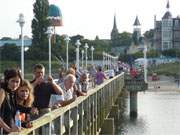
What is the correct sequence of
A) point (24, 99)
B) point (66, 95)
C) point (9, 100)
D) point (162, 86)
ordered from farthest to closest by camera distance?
1. point (162, 86)
2. point (66, 95)
3. point (24, 99)
4. point (9, 100)

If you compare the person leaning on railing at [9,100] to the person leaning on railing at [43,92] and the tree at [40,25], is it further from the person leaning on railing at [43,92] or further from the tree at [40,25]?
the tree at [40,25]

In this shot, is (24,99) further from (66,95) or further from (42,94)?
(66,95)

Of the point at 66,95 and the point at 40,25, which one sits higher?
the point at 40,25

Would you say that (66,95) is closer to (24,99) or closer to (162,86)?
(24,99)

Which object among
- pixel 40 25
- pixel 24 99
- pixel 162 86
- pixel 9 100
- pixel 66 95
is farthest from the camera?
pixel 40 25

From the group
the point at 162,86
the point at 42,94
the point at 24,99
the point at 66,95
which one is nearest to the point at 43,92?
the point at 42,94

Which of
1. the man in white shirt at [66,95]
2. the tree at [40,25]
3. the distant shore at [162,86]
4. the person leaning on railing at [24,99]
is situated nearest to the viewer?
the person leaning on railing at [24,99]

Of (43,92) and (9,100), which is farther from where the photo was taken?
(43,92)

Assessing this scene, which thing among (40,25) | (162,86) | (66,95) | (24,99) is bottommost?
(162,86)

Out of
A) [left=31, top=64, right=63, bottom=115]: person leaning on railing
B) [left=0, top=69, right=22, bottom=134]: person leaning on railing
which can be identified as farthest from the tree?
[left=0, top=69, right=22, bottom=134]: person leaning on railing

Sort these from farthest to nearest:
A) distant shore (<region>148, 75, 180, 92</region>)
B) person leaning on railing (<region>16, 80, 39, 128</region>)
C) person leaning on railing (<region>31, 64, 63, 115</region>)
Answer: distant shore (<region>148, 75, 180, 92</region>), person leaning on railing (<region>31, 64, 63, 115</region>), person leaning on railing (<region>16, 80, 39, 128</region>)

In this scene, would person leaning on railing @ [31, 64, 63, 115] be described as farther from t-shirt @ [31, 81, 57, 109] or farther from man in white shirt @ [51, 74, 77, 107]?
man in white shirt @ [51, 74, 77, 107]

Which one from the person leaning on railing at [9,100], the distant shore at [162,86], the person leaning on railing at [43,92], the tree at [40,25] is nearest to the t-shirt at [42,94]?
the person leaning on railing at [43,92]

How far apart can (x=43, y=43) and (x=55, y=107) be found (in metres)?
108
